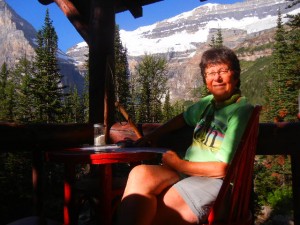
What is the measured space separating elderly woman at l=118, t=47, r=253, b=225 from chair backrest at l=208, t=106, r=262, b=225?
0.21ft

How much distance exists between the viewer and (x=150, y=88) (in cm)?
4616

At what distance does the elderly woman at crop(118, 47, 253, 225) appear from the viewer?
158 cm

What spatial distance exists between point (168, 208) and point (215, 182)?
0.85 ft

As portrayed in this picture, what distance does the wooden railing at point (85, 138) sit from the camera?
2.12 m

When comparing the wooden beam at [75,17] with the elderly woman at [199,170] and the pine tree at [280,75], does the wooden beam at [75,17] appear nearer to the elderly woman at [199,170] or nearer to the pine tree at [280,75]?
the elderly woman at [199,170]

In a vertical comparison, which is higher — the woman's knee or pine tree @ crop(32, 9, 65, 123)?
pine tree @ crop(32, 9, 65, 123)

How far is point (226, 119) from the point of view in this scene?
1.80 meters

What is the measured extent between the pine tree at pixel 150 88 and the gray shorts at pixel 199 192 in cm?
4295

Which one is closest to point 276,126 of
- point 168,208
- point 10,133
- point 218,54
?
point 218,54

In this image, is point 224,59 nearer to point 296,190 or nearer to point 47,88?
point 296,190

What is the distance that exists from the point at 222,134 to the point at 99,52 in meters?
1.62

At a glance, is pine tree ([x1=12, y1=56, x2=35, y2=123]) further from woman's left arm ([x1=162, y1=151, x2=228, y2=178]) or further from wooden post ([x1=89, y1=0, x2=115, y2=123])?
woman's left arm ([x1=162, y1=151, x2=228, y2=178])

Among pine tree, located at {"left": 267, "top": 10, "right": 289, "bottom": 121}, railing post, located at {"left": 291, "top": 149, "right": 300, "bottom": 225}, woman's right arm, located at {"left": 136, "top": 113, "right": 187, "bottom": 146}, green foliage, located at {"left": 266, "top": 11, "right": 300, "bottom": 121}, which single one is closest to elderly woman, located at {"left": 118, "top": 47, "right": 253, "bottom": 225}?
woman's right arm, located at {"left": 136, "top": 113, "right": 187, "bottom": 146}

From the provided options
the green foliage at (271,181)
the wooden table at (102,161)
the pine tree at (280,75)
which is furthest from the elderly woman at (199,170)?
the pine tree at (280,75)
